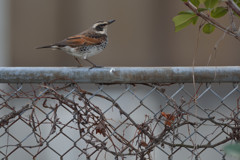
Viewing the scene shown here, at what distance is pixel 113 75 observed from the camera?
243cm

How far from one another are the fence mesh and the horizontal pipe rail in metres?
0.07

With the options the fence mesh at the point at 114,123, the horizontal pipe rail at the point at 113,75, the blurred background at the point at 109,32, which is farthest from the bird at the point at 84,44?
the blurred background at the point at 109,32

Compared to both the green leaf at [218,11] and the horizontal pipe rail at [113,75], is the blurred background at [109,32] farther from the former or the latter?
the green leaf at [218,11]

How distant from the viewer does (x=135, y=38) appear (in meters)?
7.80

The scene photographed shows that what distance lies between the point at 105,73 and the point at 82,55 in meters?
1.92

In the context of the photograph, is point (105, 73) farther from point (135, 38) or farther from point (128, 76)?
point (135, 38)

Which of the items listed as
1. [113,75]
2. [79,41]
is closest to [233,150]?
[113,75]

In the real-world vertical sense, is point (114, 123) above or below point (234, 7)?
below

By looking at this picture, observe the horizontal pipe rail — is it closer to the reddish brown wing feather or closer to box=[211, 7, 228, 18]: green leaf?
box=[211, 7, 228, 18]: green leaf

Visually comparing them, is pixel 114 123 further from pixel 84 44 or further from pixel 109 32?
pixel 84 44

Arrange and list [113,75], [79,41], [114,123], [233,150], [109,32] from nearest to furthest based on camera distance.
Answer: [233,150]
[113,75]
[79,41]
[114,123]
[109,32]

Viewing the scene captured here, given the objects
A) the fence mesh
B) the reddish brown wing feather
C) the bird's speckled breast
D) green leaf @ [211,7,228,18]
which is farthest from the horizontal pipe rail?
the bird's speckled breast

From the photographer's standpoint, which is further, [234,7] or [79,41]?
[79,41]

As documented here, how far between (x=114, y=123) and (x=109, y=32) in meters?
1.78
